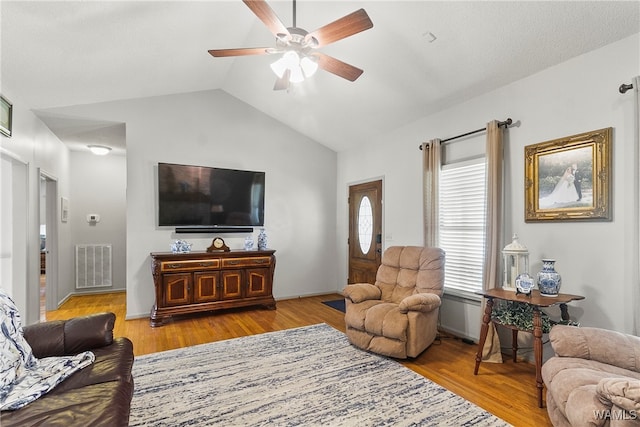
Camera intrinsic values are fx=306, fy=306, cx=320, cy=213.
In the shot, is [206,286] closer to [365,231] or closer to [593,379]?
[365,231]

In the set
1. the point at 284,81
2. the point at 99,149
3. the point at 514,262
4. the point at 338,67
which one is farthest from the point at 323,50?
the point at 99,149

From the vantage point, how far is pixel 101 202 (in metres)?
5.84

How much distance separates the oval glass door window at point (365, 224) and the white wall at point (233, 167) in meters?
0.77

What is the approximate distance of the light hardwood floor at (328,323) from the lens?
2.26m

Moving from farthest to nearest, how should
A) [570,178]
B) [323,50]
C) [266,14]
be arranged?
[323,50]
[570,178]
[266,14]

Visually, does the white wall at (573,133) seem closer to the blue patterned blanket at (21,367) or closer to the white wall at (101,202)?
the blue patterned blanket at (21,367)

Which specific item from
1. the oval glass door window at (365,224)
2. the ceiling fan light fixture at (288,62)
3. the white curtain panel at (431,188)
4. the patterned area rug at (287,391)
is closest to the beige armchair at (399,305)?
the patterned area rug at (287,391)

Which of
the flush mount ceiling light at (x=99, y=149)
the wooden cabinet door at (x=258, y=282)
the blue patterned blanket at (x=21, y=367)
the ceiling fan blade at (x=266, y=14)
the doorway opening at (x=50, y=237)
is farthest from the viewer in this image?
the flush mount ceiling light at (x=99, y=149)

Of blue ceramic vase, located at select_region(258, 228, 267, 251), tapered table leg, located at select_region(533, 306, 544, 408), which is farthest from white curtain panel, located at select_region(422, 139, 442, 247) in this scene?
blue ceramic vase, located at select_region(258, 228, 267, 251)

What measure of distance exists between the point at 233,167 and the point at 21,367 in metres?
3.67

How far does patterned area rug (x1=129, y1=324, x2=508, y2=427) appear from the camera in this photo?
202cm

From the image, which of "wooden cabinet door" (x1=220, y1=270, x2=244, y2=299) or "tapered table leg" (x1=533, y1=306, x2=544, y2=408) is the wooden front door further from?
"tapered table leg" (x1=533, y1=306, x2=544, y2=408)

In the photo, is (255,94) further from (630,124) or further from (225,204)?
(630,124)

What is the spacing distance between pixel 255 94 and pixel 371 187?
2.34 m
